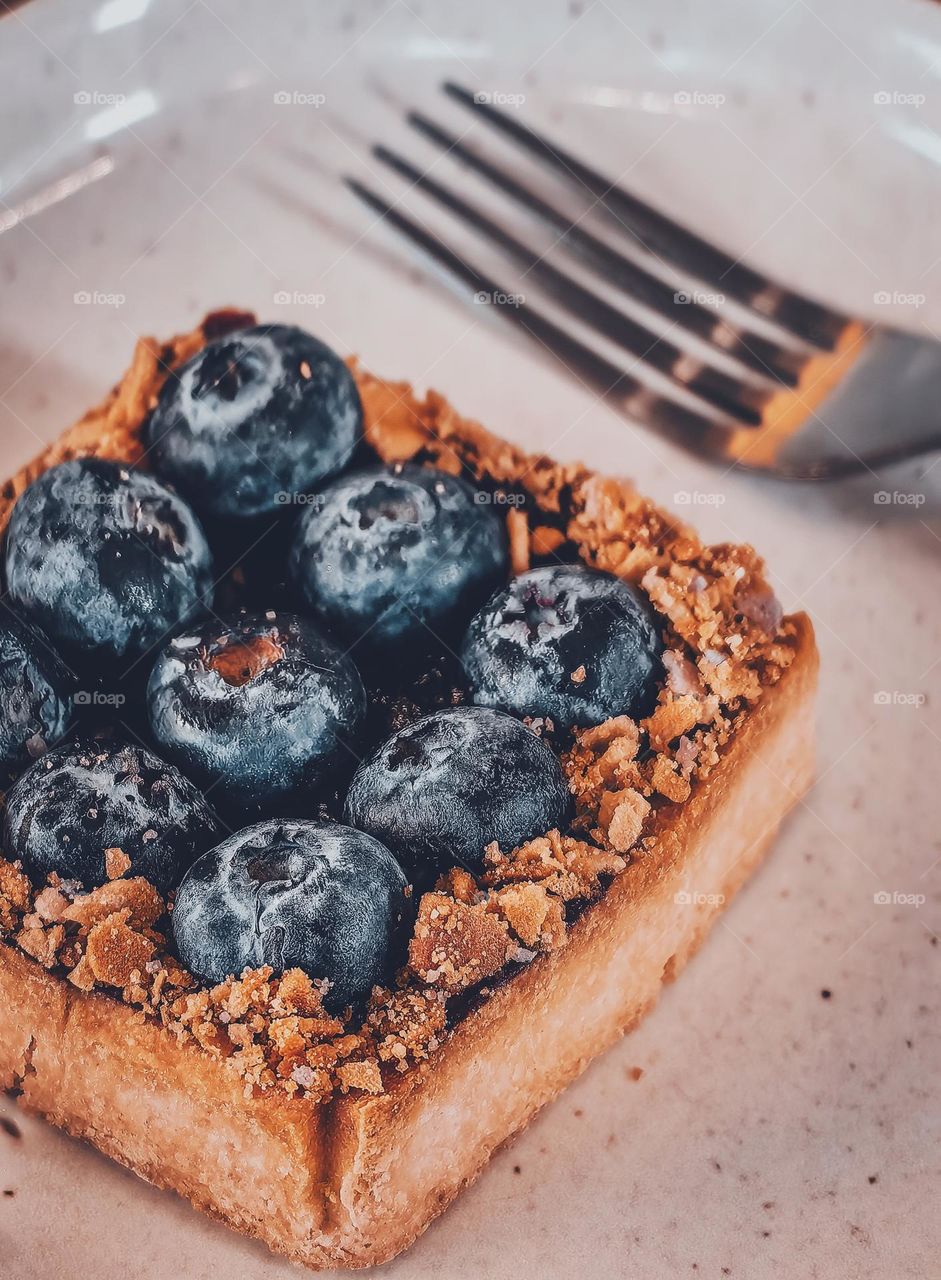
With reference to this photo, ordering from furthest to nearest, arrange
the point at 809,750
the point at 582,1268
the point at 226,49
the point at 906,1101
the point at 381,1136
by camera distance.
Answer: the point at 226,49, the point at 809,750, the point at 906,1101, the point at 582,1268, the point at 381,1136

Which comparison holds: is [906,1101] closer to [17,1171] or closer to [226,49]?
[17,1171]

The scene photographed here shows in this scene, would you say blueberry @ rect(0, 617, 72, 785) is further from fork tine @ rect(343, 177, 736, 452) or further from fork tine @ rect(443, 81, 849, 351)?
fork tine @ rect(443, 81, 849, 351)

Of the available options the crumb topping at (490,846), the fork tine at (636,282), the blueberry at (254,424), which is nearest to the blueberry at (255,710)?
the crumb topping at (490,846)

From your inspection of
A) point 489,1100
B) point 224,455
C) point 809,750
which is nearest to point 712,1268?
point 489,1100

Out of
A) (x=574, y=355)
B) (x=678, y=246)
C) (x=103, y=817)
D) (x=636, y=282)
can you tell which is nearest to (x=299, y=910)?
(x=103, y=817)

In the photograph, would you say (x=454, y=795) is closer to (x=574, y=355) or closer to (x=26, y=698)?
(x=26, y=698)

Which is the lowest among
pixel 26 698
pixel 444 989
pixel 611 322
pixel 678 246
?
pixel 26 698
